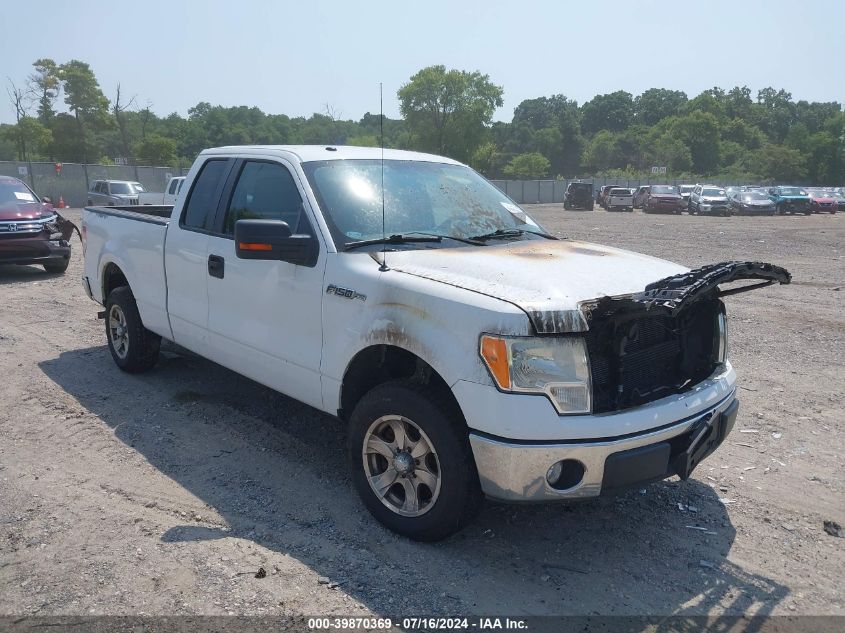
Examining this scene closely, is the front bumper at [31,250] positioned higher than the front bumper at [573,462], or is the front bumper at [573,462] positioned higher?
the front bumper at [31,250]

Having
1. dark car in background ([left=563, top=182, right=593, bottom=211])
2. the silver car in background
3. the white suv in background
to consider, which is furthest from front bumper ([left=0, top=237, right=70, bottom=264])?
dark car in background ([left=563, top=182, right=593, bottom=211])

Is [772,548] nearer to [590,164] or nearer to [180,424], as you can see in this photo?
[180,424]

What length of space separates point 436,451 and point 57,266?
36.7ft

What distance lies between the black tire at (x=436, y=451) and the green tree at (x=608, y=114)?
16042cm

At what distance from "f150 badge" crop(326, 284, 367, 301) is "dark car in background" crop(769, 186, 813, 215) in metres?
42.6

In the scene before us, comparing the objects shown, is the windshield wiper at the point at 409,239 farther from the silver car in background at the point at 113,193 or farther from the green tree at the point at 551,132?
the green tree at the point at 551,132

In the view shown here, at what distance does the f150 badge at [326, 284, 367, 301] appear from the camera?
3.83m

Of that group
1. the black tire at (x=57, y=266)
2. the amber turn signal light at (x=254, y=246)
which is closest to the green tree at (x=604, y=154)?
the black tire at (x=57, y=266)

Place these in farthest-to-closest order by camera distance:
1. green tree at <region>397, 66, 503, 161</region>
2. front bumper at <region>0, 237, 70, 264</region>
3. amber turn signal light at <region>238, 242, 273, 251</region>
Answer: green tree at <region>397, 66, 503, 161</region> → front bumper at <region>0, 237, 70, 264</region> → amber turn signal light at <region>238, 242, 273, 251</region>

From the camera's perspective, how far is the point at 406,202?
4551 millimetres

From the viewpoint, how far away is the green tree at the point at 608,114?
155875mm

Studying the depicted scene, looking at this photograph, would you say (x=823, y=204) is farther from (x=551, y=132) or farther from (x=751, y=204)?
(x=551, y=132)

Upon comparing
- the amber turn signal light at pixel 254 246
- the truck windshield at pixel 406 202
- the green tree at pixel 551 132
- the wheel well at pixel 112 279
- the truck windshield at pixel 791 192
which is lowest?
the wheel well at pixel 112 279

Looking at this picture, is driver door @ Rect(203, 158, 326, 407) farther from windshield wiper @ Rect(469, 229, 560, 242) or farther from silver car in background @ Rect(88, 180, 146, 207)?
silver car in background @ Rect(88, 180, 146, 207)
